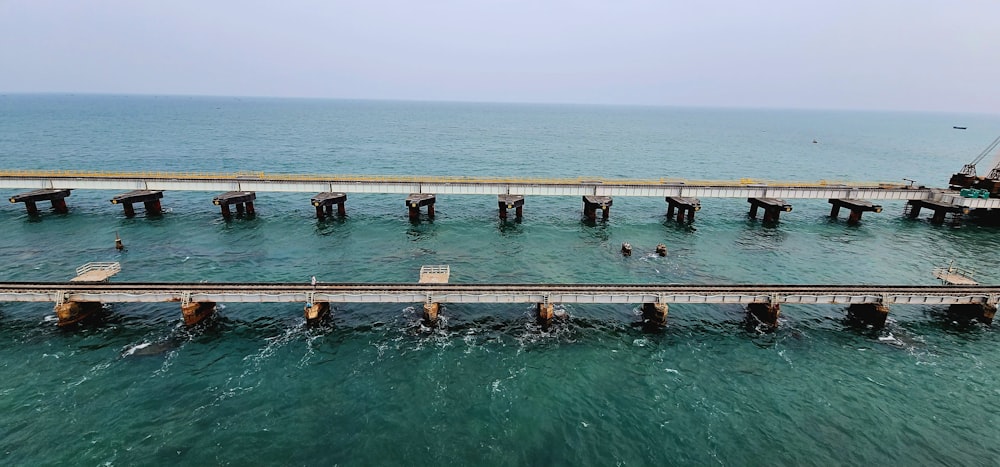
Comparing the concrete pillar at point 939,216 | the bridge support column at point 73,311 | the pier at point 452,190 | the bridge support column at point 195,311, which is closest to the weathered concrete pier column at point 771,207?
the pier at point 452,190

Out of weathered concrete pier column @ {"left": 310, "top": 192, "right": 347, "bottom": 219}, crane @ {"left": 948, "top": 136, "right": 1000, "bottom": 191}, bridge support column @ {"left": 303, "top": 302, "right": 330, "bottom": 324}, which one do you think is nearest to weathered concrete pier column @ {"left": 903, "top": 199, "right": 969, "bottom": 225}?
crane @ {"left": 948, "top": 136, "right": 1000, "bottom": 191}

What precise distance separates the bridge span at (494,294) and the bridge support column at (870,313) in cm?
9

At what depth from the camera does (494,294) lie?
41125mm

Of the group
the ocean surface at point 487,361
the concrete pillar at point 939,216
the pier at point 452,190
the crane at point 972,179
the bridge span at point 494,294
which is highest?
the crane at point 972,179

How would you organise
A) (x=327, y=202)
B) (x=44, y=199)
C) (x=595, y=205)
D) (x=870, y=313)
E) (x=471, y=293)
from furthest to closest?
(x=595, y=205) → (x=327, y=202) → (x=44, y=199) → (x=870, y=313) → (x=471, y=293)

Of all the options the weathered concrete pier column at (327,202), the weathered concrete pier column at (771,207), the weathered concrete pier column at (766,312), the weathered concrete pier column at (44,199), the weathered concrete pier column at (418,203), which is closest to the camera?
the weathered concrete pier column at (766,312)

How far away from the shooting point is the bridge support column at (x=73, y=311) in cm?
3884

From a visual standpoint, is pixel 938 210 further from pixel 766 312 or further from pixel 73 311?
pixel 73 311

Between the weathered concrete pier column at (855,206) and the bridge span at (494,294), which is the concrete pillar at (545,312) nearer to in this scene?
the bridge span at (494,294)

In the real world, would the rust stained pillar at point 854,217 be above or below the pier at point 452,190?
below

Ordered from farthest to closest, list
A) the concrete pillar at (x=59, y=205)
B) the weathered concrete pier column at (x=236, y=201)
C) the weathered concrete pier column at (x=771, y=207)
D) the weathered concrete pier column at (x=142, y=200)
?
the weathered concrete pier column at (x=771, y=207) < the concrete pillar at (x=59, y=205) < the weathered concrete pier column at (x=236, y=201) < the weathered concrete pier column at (x=142, y=200)

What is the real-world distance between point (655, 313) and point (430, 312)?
65.9ft

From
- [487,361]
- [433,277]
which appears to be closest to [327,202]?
[433,277]

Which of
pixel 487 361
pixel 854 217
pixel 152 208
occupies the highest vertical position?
pixel 854 217
